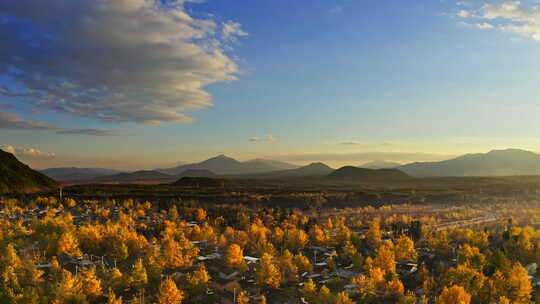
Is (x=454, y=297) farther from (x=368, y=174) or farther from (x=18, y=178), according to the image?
(x=368, y=174)

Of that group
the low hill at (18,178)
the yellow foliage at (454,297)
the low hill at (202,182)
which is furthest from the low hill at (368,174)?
the yellow foliage at (454,297)

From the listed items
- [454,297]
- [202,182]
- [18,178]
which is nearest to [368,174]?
[202,182]

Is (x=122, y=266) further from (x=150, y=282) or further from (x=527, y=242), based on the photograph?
(x=527, y=242)

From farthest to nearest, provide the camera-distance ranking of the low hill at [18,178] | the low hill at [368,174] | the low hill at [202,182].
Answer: the low hill at [368,174], the low hill at [202,182], the low hill at [18,178]

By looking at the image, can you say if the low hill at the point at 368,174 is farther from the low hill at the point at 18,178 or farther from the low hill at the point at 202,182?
the low hill at the point at 18,178

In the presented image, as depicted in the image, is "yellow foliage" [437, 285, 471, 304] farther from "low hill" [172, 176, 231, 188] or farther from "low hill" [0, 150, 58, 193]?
"low hill" [172, 176, 231, 188]

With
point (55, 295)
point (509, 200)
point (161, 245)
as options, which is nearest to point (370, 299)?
point (161, 245)

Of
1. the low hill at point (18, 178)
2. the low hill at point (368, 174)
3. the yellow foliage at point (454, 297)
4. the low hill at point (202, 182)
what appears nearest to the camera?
the yellow foliage at point (454, 297)

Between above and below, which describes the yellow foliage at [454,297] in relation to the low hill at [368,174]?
below
